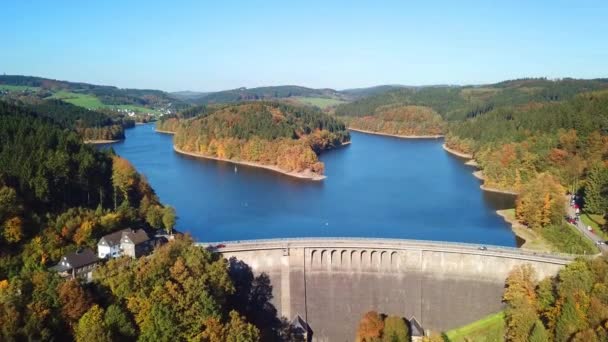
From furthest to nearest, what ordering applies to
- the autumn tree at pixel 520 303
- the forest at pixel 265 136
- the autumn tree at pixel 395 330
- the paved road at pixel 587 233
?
the forest at pixel 265 136
the paved road at pixel 587 233
the autumn tree at pixel 395 330
the autumn tree at pixel 520 303

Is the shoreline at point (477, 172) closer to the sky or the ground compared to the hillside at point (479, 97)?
closer to the ground

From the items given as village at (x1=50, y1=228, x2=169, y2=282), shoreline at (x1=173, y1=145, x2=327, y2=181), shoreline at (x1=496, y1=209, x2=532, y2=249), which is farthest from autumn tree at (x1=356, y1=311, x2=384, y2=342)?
shoreline at (x1=173, y1=145, x2=327, y2=181)

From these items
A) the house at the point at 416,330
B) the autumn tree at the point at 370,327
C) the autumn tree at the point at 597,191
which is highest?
the autumn tree at the point at 597,191

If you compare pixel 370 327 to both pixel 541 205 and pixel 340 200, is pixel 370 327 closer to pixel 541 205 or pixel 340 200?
pixel 541 205

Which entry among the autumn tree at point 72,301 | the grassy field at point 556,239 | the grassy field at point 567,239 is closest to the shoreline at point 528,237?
the grassy field at point 556,239

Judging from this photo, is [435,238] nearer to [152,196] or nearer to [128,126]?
[152,196]

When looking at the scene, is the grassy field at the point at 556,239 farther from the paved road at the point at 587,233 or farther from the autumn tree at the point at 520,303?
the autumn tree at the point at 520,303
